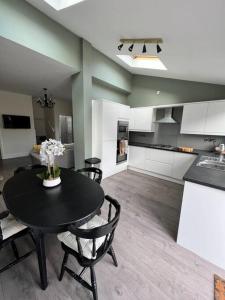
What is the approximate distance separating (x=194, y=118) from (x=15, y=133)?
248 inches

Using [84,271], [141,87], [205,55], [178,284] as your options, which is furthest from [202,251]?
[141,87]

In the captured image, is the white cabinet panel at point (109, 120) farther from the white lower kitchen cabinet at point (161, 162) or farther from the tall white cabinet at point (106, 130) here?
the white lower kitchen cabinet at point (161, 162)

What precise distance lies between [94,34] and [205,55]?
1.89 m

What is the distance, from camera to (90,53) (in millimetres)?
3012

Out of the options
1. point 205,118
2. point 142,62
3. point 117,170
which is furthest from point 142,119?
point 117,170

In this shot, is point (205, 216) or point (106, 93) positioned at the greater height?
point (106, 93)

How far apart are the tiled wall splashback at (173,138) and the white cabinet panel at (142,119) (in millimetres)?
435

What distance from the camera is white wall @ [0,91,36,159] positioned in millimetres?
5113

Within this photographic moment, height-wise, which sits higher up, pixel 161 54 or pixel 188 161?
pixel 161 54

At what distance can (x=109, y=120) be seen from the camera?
3383mm

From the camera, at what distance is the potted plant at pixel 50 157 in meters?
1.44

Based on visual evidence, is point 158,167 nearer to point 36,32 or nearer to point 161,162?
point 161,162

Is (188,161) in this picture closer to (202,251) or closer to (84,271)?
(202,251)

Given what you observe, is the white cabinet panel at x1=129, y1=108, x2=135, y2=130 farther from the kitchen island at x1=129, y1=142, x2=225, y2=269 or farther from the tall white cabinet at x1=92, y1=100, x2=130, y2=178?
the kitchen island at x1=129, y1=142, x2=225, y2=269
